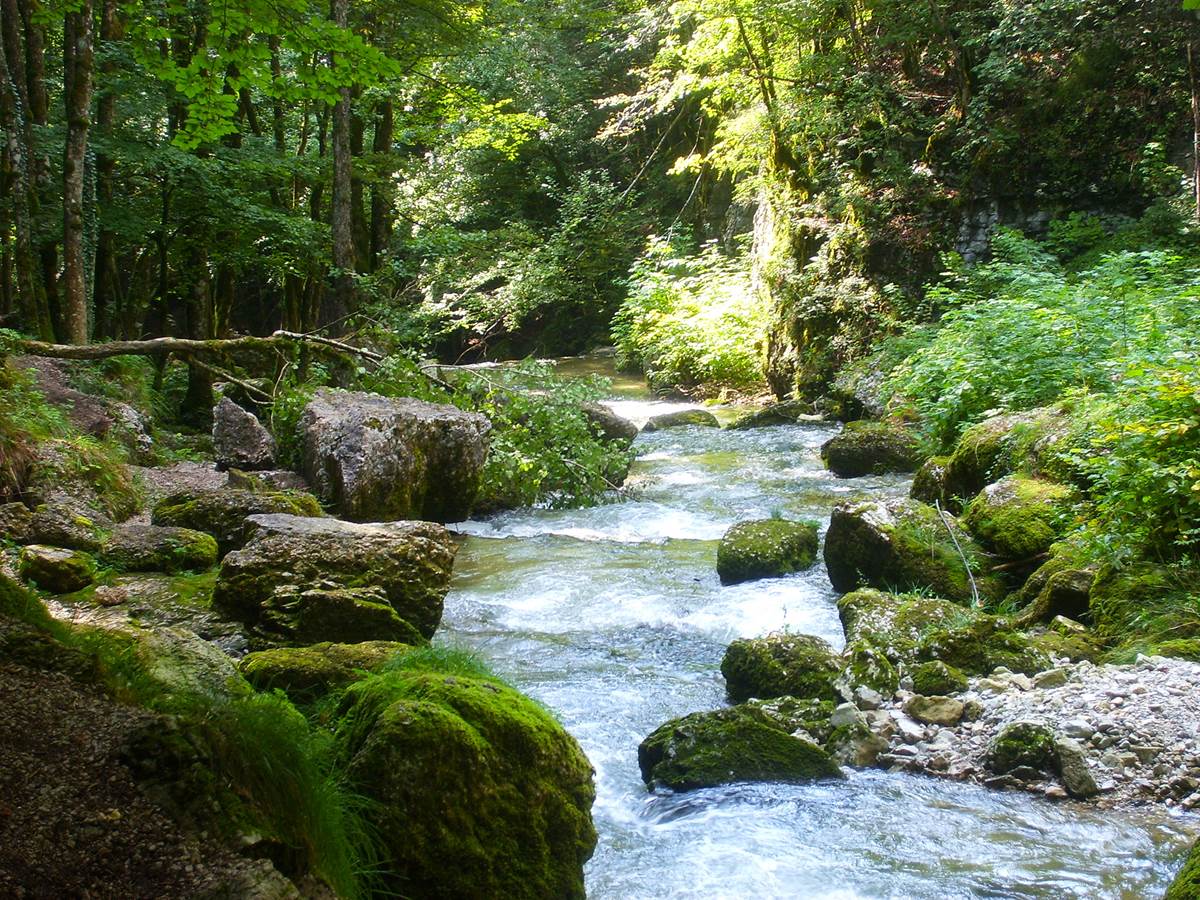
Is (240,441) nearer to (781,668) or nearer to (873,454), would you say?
(781,668)

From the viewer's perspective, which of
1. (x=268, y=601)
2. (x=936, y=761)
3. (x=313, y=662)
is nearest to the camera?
(x=313, y=662)

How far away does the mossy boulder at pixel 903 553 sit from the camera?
7410mm

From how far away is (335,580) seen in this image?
5.66 meters

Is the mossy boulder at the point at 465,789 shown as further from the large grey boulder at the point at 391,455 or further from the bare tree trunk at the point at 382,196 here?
the bare tree trunk at the point at 382,196

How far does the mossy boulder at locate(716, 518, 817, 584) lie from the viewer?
27.5 feet

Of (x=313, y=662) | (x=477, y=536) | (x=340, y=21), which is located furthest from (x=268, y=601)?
(x=340, y=21)

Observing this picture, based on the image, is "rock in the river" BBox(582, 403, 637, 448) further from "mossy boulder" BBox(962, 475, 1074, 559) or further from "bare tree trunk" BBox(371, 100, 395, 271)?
"mossy boulder" BBox(962, 475, 1074, 559)

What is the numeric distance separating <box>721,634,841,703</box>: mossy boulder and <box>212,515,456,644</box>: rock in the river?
78.6 inches

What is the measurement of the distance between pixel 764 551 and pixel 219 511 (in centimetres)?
462

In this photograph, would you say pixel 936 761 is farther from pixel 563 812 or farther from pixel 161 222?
pixel 161 222

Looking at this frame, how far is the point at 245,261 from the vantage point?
15.7m

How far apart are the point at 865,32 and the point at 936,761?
55.1 ft

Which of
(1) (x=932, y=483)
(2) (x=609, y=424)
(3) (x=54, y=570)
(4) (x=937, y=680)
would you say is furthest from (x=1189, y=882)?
(2) (x=609, y=424)

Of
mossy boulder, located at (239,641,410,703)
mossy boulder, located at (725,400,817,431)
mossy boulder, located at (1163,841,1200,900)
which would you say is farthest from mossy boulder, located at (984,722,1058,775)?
mossy boulder, located at (725,400,817,431)
